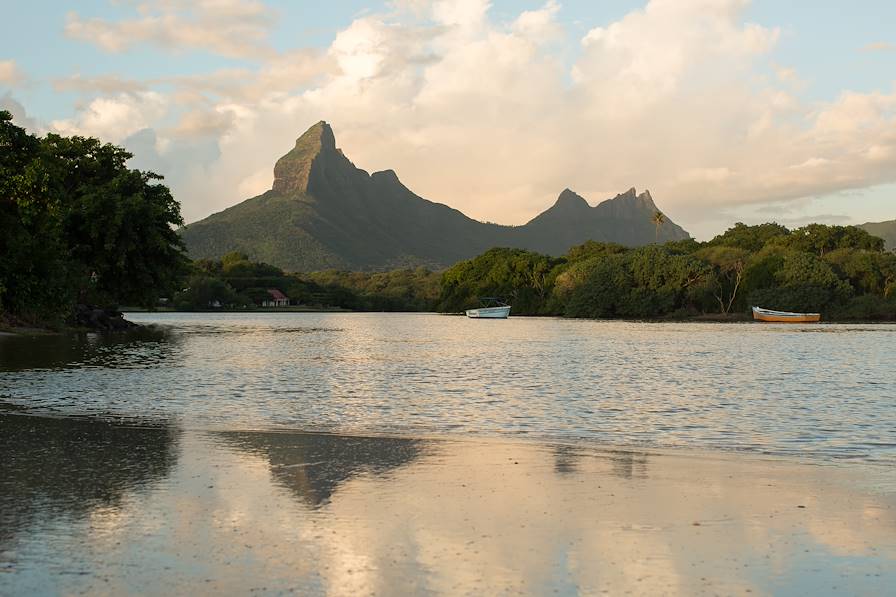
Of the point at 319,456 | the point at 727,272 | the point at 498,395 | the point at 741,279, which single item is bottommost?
the point at 498,395

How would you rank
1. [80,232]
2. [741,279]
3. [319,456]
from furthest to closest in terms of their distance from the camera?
[741,279], [80,232], [319,456]

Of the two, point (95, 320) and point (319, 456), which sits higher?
point (95, 320)

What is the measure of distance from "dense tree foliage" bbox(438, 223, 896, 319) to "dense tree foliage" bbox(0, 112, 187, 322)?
8778cm

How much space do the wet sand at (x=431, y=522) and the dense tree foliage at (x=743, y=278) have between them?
130m

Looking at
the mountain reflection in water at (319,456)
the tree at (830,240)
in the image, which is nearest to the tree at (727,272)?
the tree at (830,240)

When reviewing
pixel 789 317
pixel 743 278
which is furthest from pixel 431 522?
pixel 743 278

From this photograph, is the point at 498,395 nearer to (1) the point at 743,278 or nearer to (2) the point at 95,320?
(2) the point at 95,320

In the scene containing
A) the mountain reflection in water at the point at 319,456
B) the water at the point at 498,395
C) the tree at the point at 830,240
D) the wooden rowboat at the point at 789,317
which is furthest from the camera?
the tree at the point at 830,240

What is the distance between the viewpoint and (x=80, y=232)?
225 feet

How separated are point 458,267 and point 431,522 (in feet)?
627

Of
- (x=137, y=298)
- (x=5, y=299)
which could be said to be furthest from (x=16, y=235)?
(x=137, y=298)

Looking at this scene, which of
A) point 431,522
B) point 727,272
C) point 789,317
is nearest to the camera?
point 431,522

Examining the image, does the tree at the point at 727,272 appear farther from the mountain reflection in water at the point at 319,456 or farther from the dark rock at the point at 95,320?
the mountain reflection in water at the point at 319,456

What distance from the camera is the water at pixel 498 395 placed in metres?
16.8
